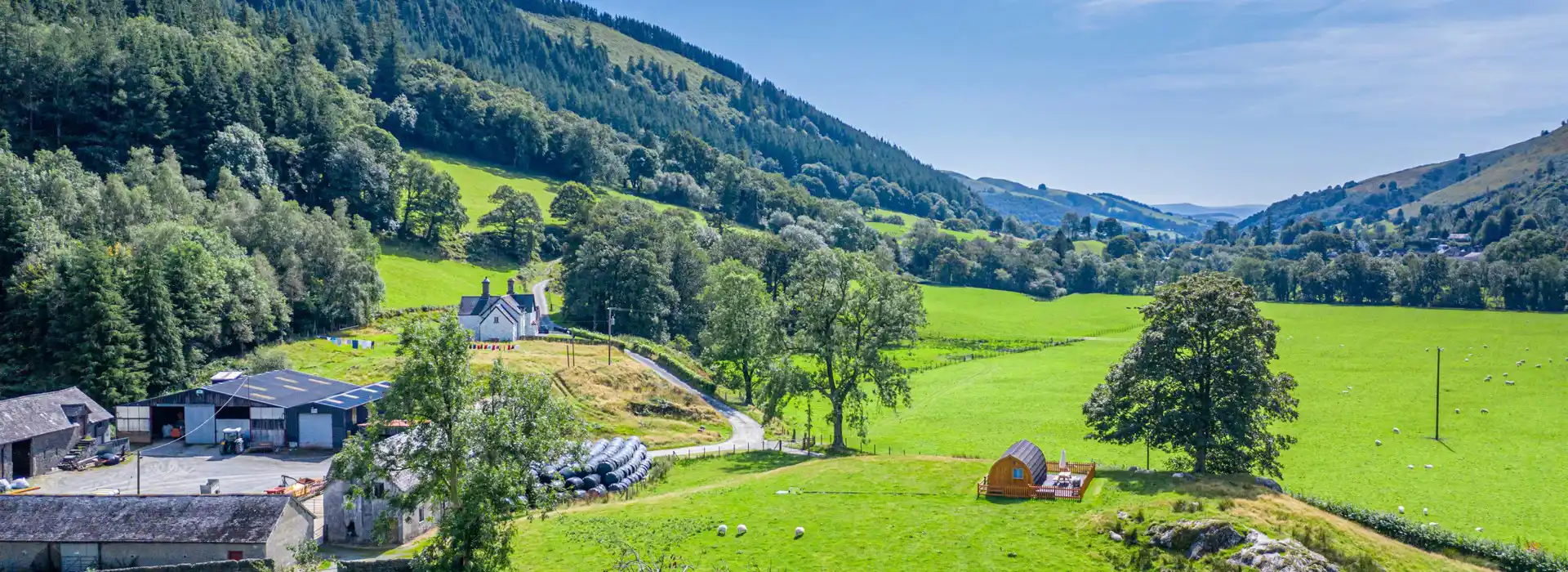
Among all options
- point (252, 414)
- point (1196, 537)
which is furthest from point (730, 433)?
point (1196, 537)

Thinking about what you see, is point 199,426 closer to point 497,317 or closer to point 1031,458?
point 497,317

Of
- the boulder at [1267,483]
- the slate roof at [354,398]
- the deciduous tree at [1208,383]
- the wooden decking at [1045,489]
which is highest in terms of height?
the deciduous tree at [1208,383]

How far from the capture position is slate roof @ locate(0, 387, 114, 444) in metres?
47.9

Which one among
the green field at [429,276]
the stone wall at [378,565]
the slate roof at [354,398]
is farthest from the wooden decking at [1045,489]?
the green field at [429,276]

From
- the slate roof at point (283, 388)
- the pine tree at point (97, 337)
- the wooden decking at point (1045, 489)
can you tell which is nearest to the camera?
the wooden decking at point (1045, 489)

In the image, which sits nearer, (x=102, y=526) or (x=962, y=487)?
(x=102, y=526)

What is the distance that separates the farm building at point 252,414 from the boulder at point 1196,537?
4265 centimetres

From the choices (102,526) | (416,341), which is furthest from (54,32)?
(416,341)

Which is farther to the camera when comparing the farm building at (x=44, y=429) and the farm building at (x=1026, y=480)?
the farm building at (x=44, y=429)

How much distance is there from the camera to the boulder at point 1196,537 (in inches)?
1200

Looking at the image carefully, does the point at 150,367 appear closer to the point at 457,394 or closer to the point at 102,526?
the point at 102,526

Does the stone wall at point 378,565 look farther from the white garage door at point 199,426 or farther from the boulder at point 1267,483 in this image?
the boulder at point 1267,483

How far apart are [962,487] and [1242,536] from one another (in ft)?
41.7

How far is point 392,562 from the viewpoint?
34344 millimetres
